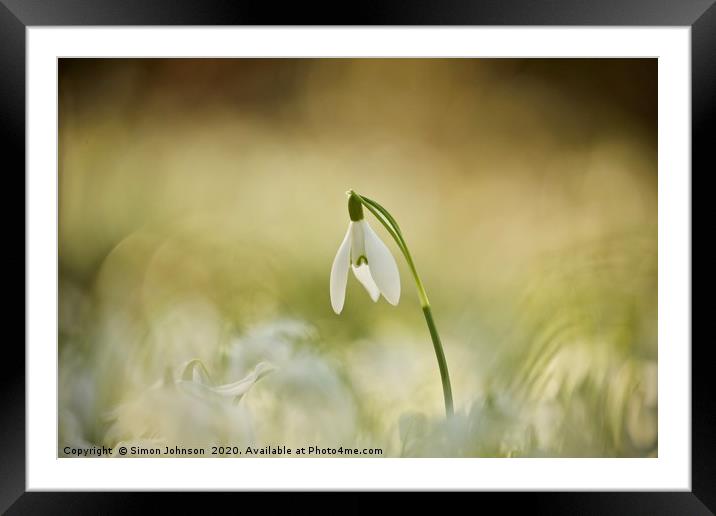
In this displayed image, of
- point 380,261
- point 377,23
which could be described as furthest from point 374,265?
point 377,23

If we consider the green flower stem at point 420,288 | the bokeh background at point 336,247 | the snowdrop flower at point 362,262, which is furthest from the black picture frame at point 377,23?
the snowdrop flower at point 362,262

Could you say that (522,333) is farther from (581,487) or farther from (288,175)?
(288,175)

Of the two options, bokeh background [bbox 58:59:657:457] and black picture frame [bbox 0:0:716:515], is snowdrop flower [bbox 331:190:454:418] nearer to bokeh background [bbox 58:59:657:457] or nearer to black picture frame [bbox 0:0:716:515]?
bokeh background [bbox 58:59:657:457]

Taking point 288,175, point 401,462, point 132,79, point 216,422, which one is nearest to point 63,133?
point 132,79

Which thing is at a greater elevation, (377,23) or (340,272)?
(377,23)

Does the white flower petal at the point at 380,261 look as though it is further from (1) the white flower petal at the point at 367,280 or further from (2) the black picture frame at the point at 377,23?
(2) the black picture frame at the point at 377,23

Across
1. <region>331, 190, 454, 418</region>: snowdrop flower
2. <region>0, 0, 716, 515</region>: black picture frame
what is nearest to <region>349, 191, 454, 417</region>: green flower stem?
<region>331, 190, 454, 418</region>: snowdrop flower

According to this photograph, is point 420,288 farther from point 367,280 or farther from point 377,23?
point 377,23
